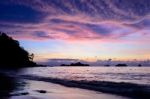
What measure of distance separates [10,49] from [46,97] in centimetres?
12715

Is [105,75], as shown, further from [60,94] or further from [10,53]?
[10,53]

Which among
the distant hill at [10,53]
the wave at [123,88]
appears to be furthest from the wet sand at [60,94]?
A: the distant hill at [10,53]

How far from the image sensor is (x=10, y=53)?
469ft

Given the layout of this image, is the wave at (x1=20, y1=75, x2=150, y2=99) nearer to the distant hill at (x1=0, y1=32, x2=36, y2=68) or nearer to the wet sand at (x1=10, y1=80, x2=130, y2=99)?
the wet sand at (x1=10, y1=80, x2=130, y2=99)

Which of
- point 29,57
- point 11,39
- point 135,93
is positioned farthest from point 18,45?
point 135,93

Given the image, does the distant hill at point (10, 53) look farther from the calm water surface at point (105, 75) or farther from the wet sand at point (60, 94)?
the wet sand at point (60, 94)

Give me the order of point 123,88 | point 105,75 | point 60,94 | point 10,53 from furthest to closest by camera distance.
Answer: point 10,53 < point 105,75 < point 123,88 < point 60,94

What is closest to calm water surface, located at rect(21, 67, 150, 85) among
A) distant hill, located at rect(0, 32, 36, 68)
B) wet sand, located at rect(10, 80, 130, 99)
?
wet sand, located at rect(10, 80, 130, 99)

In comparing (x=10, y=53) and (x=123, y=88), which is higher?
(x=10, y=53)

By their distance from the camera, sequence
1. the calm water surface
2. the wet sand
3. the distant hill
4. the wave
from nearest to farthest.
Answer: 1. the wet sand
2. the wave
3. the calm water surface
4. the distant hill

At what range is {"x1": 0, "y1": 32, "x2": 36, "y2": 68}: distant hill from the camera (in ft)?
452

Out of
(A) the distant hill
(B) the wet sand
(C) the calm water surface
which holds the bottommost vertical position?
(B) the wet sand

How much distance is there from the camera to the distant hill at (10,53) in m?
138

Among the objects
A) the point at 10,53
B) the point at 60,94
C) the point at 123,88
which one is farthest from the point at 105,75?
the point at 10,53
